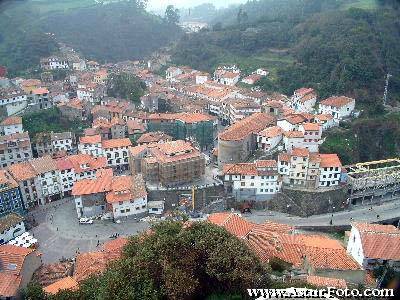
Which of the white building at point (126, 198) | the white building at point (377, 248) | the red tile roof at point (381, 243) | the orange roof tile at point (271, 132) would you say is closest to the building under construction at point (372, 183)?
the orange roof tile at point (271, 132)

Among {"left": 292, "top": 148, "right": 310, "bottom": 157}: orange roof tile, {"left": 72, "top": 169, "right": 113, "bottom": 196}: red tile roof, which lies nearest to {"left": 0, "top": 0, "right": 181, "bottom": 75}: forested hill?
{"left": 72, "top": 169, "right": 113, "bottom": 196}: red tile roof

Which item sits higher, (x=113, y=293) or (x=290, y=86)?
(x=113, y=293)

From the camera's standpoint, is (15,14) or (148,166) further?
(15,14)

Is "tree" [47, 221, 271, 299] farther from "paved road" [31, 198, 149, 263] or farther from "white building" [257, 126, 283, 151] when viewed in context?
"white building" [257, 126, 283, 151]

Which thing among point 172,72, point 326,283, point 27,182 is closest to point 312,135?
point 326,283

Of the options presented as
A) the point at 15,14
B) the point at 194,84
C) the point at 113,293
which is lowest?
the point at 194,84

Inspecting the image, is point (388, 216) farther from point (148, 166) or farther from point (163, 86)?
point (163, 86)

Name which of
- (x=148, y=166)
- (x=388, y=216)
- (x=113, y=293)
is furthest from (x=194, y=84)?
(x=113, y=293)
